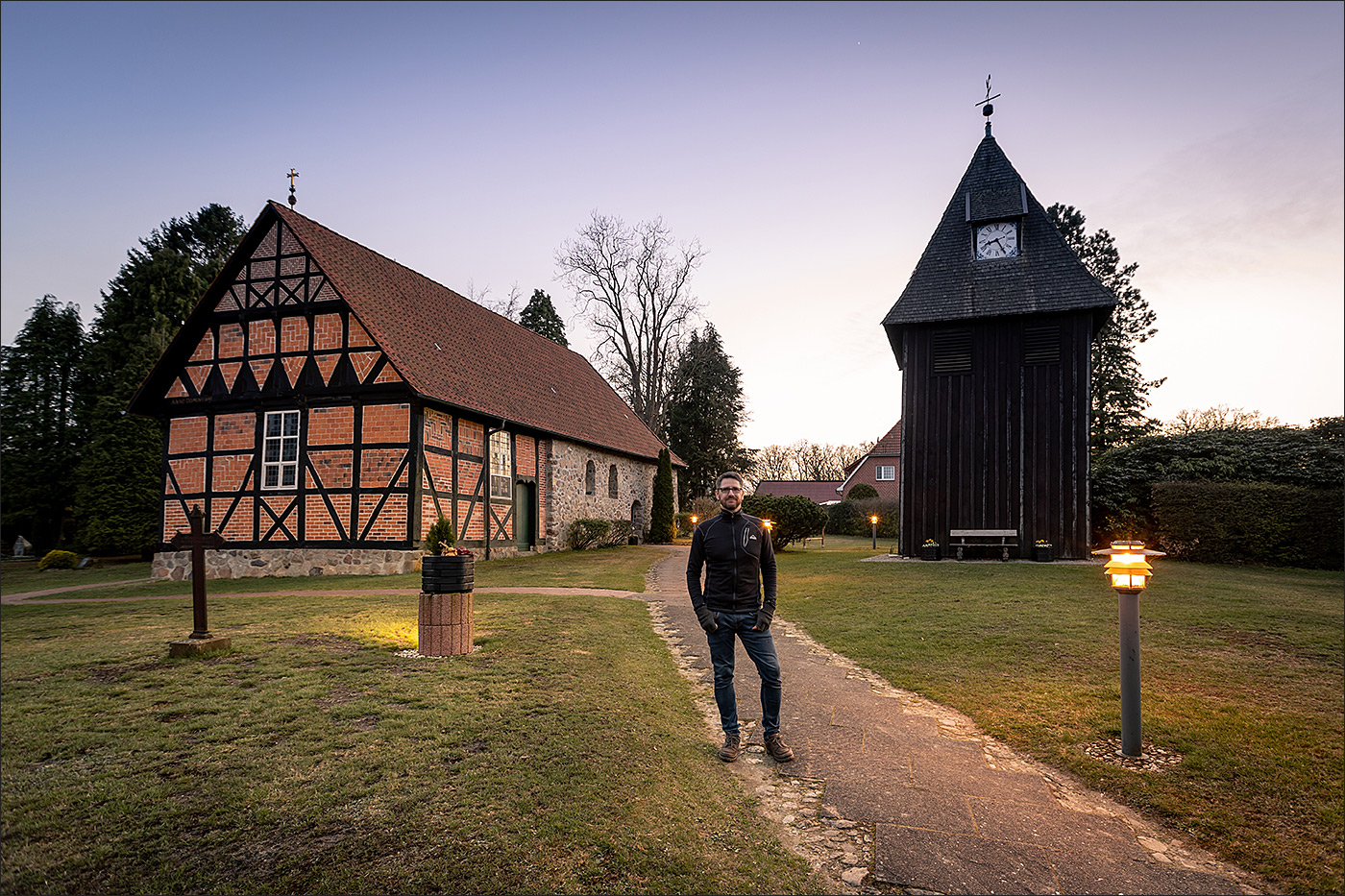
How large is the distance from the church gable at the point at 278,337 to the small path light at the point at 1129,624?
47.7ft

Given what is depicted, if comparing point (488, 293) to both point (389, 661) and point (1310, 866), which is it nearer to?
point (389, 661)

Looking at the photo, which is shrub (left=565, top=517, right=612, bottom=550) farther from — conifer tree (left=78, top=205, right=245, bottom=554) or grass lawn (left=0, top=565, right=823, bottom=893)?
grass lawn (left=0, top=565, right=823, bottom=893)

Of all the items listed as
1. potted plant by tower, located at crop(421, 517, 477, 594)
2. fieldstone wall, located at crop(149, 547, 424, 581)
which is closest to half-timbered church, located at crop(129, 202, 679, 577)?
fieldstone wall, located at crop(149, 547, 424, 581)

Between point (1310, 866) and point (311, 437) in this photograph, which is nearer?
point (1310, 866)

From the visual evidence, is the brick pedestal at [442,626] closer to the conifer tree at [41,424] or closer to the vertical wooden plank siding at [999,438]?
the conifer tree at [41,424]

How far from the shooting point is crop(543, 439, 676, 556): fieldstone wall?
70.9 feet

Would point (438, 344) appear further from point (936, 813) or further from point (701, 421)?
point (701, 421)

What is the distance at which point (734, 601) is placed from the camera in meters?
4.67

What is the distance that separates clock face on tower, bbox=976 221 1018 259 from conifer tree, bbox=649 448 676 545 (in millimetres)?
15738

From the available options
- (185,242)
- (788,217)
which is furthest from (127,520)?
(788,217)

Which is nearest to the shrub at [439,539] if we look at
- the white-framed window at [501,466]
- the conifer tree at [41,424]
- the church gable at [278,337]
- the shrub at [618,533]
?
the conifer tree at [41,424]

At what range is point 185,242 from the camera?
32.1 m

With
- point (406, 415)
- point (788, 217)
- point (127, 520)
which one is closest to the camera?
point (788, 217)

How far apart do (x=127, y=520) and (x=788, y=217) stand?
2261 cm
